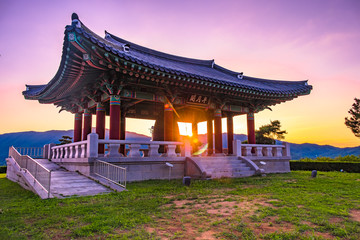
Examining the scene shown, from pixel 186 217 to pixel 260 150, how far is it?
40.5 feet

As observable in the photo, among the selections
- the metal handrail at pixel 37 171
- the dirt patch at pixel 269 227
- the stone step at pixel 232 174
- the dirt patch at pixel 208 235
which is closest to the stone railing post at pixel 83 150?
the metal handrail at pixel 37 171

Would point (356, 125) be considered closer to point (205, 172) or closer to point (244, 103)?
point (244, 103)

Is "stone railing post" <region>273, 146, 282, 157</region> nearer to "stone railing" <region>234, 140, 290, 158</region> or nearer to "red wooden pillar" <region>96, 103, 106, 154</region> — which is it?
"stone railing" <region>234, 140, 290, 158</region>

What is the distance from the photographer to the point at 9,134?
337 feet

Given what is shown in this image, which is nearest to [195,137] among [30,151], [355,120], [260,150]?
[260,150]

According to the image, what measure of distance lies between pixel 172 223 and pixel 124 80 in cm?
950

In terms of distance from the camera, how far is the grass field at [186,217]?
4.49m

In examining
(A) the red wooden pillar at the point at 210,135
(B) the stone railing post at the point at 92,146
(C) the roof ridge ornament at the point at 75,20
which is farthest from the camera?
(A) the red wooden pillar at the point at 210,135

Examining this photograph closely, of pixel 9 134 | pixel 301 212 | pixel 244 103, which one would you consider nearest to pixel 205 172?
pixel 301 212

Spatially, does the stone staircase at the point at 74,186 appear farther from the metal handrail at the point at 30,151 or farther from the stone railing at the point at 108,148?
the metal handrail at the point at 30,151

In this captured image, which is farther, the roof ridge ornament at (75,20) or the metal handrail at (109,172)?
the metal handrail at (109,172)

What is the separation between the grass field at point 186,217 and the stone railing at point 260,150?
756 cm

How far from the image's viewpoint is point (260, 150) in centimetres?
1669

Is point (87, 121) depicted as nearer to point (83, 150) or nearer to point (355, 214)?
point (83, 150)
